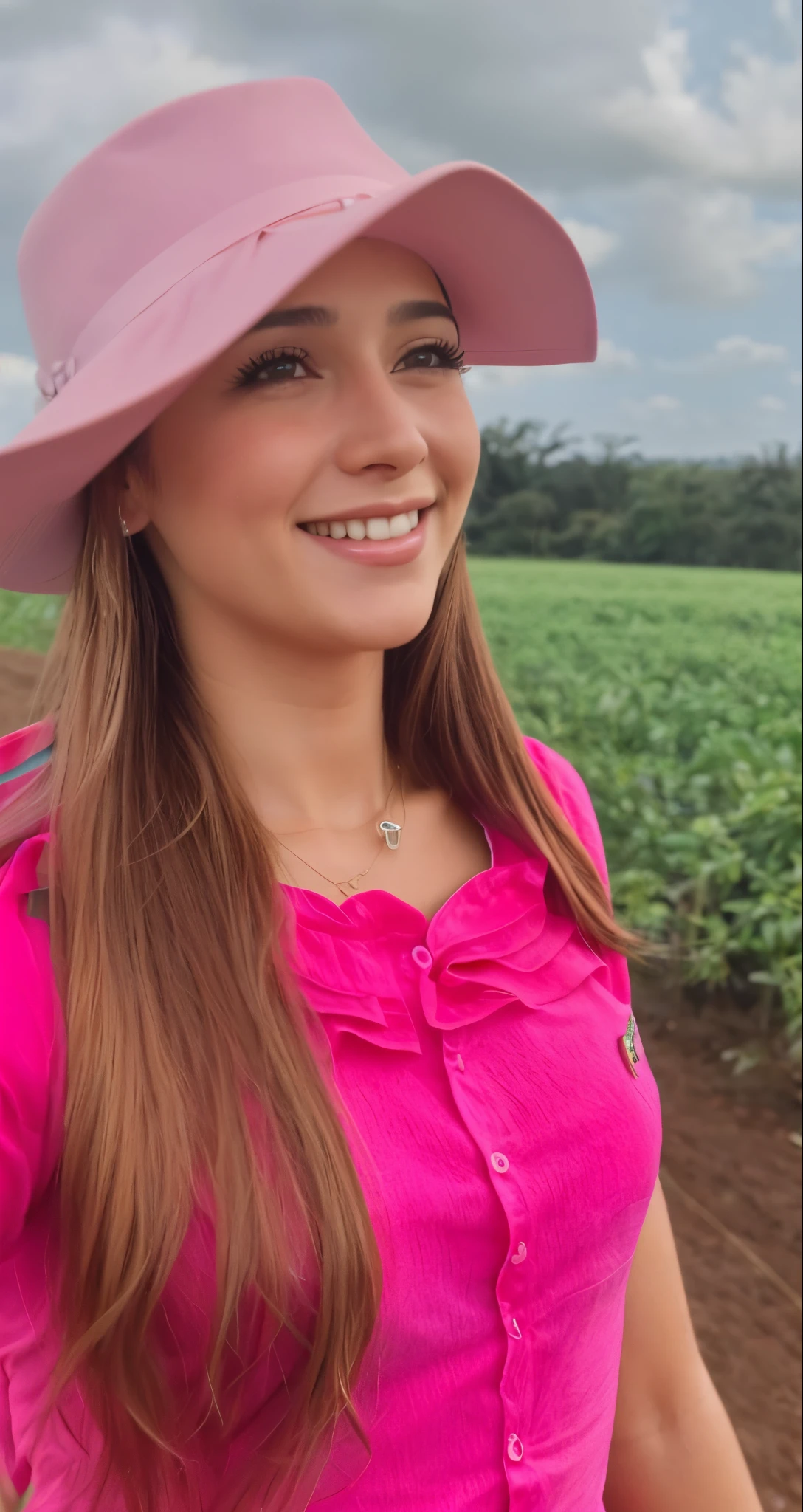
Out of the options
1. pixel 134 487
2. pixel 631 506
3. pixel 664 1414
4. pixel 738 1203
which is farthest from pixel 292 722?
pixel 631 506

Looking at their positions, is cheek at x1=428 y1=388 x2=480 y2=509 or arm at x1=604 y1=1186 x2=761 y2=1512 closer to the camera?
cheek at x1=428 y1=388 x2=480 y2=509

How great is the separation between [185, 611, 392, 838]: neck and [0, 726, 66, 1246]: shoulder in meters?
0.28

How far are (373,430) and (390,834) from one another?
441mm

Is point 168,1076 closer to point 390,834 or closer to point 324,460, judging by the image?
point 390,834

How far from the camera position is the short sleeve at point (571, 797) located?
1.49 meters

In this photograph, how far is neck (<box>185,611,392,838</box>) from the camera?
121 cm

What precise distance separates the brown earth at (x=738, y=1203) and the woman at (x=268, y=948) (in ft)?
3.38

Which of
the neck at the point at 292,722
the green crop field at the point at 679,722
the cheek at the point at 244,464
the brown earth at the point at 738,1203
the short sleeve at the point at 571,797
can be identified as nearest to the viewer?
the cheek at the point at 244,464

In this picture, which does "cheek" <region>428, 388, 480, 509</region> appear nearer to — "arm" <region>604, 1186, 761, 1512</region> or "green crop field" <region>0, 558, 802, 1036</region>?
"arm" <region>604, 1186, 761, 1512</region>

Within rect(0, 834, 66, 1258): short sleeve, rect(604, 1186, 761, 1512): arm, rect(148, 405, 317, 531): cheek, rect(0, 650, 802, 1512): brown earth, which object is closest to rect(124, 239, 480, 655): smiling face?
rect(148, 405, 317, 531): cheek

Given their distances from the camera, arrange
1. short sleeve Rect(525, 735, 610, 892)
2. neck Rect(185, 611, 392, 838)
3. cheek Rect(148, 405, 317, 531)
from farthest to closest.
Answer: short sleeve Rect(525, 735, 610, 892) → neck Rect(185, 611, 392, 838) → cheek Rect(148, 405, 317, 531)

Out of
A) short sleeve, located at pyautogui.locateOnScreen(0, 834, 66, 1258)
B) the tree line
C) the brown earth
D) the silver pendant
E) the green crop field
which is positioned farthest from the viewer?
the tree line

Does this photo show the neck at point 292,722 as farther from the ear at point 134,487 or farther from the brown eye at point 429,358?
the brown eye at point 429,358

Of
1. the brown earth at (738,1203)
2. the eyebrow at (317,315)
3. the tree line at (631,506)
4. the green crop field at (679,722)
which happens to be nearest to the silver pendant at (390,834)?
the eyebrow at (317,315)
